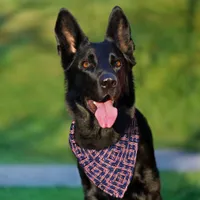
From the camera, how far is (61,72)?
7711 millimetres

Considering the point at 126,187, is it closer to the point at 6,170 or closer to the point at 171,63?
the point at 6,170

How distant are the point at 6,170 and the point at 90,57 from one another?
2.59 m

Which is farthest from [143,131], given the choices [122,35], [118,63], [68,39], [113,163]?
[68,39]

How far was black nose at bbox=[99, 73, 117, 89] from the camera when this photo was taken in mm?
3541

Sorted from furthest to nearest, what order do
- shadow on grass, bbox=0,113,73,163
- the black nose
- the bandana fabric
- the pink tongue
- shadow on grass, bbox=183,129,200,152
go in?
shadow on grass, bbox=183,129,200,152 < shadow on grass, bbox=0,113,73,163 < the bandana fabric < the pink tongue < the black nose

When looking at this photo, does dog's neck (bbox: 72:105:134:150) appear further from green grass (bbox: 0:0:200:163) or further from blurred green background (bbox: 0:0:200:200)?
green grass (bbox: 0:0:200:163)

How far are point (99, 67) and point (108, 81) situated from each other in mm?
143

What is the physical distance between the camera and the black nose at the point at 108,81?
11.6ft

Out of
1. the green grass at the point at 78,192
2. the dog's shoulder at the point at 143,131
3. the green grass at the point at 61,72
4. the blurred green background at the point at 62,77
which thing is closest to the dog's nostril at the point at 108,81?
the dog's shoulder at the point at 143,131

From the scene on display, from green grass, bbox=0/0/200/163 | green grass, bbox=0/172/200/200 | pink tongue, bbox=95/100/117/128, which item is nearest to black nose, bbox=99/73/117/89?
pink tongue, bbox=95/100/117/128

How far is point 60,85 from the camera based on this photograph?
24.9 feet

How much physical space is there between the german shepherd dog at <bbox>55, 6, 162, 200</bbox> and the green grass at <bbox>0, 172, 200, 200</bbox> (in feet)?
3.84

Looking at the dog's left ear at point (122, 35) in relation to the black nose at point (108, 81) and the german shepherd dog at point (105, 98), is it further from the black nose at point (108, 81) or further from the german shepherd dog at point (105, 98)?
the black nose at point (108, 81)

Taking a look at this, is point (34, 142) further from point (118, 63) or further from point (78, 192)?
point (118, 63)
